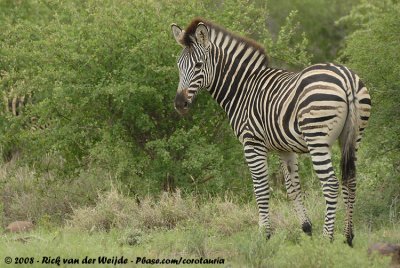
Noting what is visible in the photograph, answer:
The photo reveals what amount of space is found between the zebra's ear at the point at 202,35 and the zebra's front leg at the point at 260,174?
1.57 m

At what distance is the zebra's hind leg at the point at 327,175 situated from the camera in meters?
9.12

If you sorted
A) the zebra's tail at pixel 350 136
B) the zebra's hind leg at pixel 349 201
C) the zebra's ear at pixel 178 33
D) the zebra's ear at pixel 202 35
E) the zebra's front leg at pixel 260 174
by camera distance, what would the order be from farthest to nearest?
the zebra's ear at pixel 178 33 < the zebra's ear at pixel 202 35 < the zebra's front leg at pixel 260 174 < the zebra's hind leg at pixel 349 201 < the zebra's tail at pixel 350 136

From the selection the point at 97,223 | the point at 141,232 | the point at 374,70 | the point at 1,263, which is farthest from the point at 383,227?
the point at 1,263

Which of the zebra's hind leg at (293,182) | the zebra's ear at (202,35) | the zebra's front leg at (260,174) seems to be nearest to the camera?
the zebra's front leg at (260,174)

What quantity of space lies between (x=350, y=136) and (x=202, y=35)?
2698 millimetres

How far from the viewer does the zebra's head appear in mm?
10719

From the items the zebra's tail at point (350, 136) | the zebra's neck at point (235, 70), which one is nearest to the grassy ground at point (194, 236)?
the zebra's tail at point (350, 136)

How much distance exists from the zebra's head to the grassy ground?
1703mm

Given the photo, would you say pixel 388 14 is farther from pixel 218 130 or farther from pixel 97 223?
pixel 97 223

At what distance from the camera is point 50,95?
44.0ft

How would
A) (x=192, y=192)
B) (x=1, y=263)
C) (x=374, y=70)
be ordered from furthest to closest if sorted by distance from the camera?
(x=192, y=192)
(x=374, y=70)
(x=1, y=263)

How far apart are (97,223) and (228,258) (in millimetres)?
3196

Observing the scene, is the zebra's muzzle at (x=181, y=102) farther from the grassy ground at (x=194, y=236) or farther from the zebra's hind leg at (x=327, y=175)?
the zebra's hind leg at (x=327, y=175)

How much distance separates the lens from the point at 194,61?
424 inches
